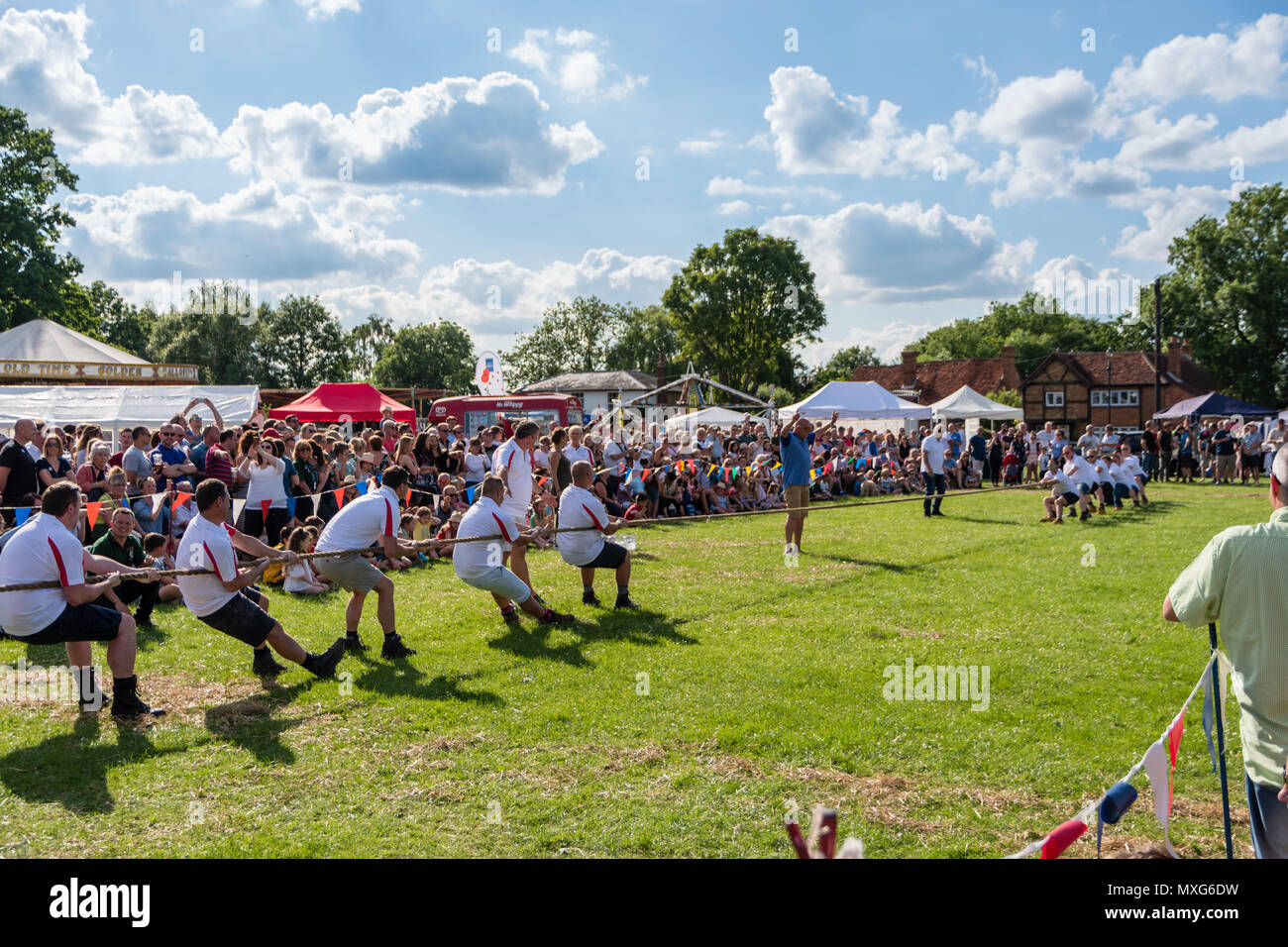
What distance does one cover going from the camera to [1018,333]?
92.2m

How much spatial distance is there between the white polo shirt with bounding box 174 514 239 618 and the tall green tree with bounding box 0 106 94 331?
38.8 m

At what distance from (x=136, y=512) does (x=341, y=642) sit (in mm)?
5308

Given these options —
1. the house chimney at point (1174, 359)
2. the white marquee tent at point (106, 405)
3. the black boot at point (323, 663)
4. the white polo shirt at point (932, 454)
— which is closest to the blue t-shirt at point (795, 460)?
the white polo shirt at point (932, 454)

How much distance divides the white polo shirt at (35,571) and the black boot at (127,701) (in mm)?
694

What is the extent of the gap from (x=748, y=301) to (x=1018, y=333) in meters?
41.8

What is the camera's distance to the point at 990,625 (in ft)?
29.9

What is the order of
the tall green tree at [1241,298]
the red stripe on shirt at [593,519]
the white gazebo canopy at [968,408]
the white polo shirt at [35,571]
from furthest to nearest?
the tall green tree at [1241,298] < the white gazebo canopy at [968,408] < the red stripe on shirt at [593,519] < the white polo shirt at [35,571]

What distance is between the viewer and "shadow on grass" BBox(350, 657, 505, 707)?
23.4 ft

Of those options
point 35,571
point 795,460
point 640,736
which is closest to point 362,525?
point 35,571

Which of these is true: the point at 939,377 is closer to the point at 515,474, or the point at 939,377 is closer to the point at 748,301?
the point at 748,301

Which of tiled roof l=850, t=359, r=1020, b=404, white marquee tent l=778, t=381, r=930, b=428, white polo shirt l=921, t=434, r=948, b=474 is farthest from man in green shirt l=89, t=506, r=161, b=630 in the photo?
tiled roof l=850, t=359, r=1020, b=404

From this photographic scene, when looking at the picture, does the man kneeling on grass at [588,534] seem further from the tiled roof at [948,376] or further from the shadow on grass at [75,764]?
the tiled roof at [948,376]

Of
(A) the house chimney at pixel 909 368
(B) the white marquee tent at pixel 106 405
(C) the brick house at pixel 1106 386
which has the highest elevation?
(A) the house chimney at pixel 909 368

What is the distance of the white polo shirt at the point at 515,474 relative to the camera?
11.6 m
